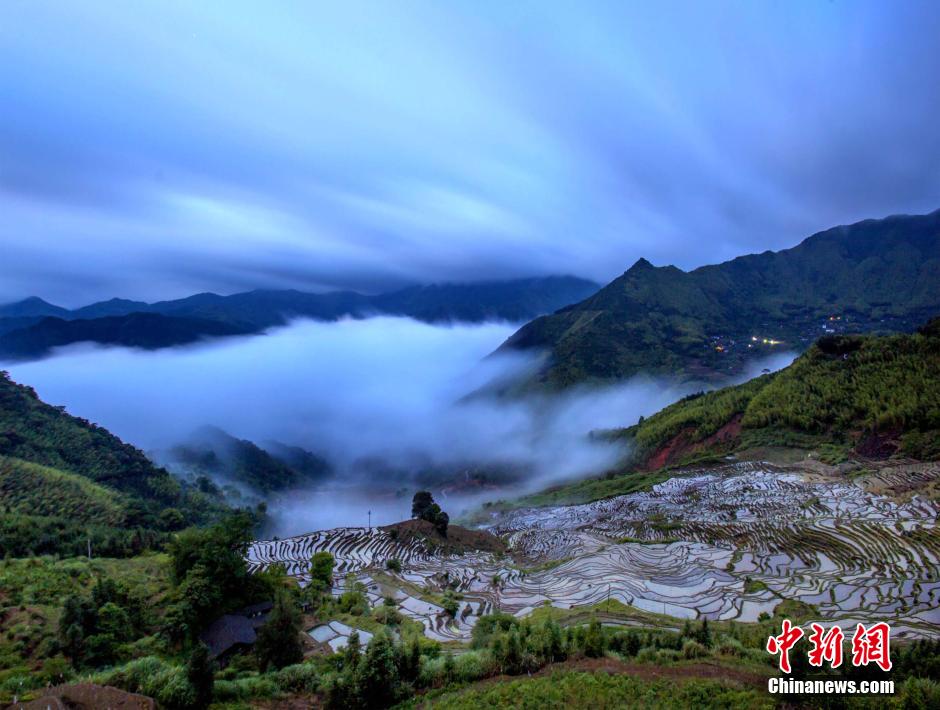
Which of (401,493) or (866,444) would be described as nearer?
(866,444)

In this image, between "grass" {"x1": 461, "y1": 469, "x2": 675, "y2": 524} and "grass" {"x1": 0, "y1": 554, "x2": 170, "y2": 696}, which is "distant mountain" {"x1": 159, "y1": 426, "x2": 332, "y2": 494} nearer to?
"grass" {"x1": 461, "y1": 469, "x2": 675, "y2": 524}

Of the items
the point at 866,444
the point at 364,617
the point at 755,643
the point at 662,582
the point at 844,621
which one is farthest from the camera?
the point at 866,444

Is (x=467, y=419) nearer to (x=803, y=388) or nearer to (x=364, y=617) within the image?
(x=803, y=388)

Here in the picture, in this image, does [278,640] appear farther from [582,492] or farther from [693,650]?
[582,492]

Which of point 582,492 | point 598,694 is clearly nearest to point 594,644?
point 598,694

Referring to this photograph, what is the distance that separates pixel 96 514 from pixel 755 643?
65517mm

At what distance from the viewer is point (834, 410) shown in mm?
66312

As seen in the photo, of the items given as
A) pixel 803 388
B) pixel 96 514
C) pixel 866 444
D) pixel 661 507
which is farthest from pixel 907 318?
pixel 96 514

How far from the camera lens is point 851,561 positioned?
3244 cm

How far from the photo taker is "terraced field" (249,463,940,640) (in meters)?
28.3

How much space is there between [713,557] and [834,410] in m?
43.6

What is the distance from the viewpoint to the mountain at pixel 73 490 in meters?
44.7

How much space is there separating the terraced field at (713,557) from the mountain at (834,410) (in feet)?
30.2

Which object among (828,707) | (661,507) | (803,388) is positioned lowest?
(661,507)
